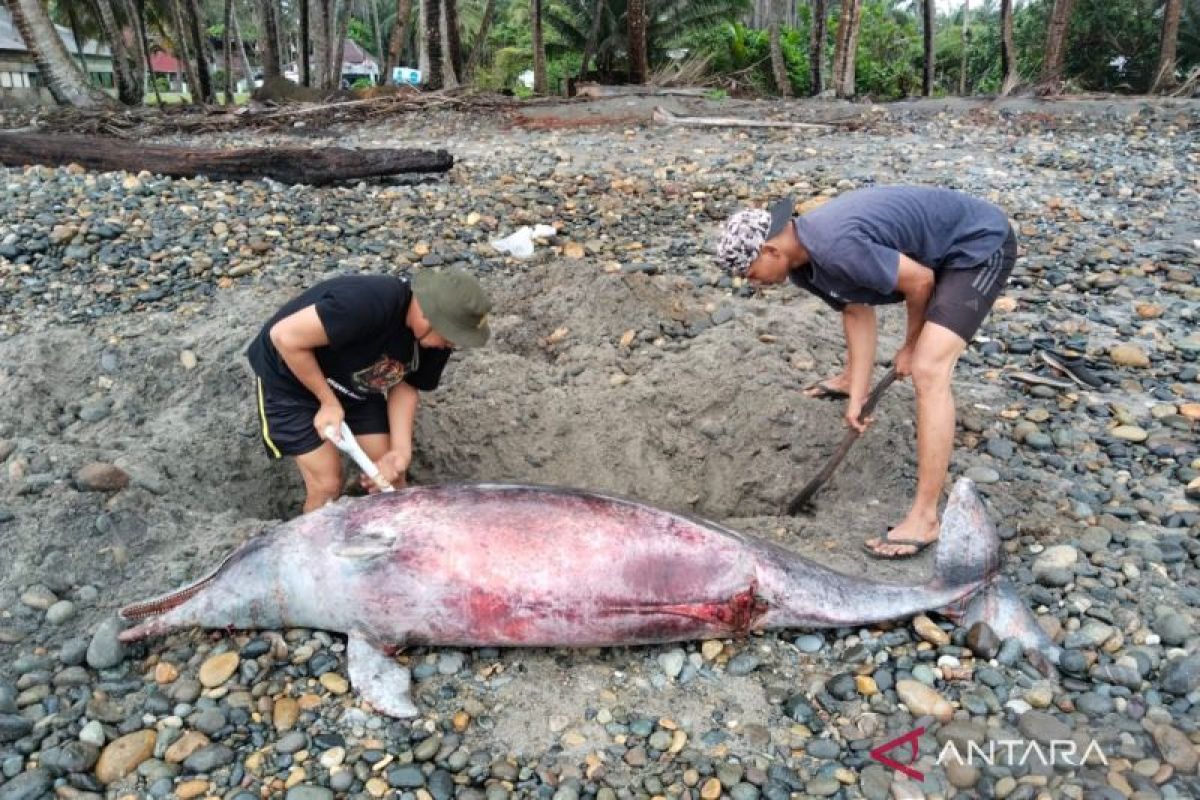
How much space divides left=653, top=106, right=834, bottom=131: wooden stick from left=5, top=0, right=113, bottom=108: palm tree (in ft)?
29.2

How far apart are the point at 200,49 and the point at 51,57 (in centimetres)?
444

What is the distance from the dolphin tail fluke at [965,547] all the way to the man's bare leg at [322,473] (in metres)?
2.67

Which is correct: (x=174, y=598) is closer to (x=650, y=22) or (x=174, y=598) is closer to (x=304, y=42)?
(x=304, y=42)

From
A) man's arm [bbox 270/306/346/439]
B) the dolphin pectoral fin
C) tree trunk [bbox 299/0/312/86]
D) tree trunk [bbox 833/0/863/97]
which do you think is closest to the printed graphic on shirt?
man's arm [bbox 270/306/346/439]

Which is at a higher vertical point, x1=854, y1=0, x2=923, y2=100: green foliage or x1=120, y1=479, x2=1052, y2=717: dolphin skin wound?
x1=854, y1=0, x2=923, y2=100: green foliage

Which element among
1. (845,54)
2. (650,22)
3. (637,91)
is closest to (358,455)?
(637,91)

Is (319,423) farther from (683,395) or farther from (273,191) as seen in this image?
(273,191)

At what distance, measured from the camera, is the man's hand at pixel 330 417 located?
368cm

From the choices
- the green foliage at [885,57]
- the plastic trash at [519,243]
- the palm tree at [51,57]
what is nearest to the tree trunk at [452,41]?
the palm tree at [51,57]

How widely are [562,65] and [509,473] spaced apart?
24961 millimetres

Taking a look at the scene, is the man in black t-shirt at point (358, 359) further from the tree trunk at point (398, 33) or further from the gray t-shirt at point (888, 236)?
the tree trunk at point (398, 33)

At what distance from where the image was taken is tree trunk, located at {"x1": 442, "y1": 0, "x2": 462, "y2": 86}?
597 inches

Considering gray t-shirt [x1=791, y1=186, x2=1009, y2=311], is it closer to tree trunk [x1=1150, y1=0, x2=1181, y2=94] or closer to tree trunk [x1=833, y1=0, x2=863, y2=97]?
tree trunk [x1=833, y1=0, x2=863, y2=97]

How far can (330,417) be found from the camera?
369 centimetres
